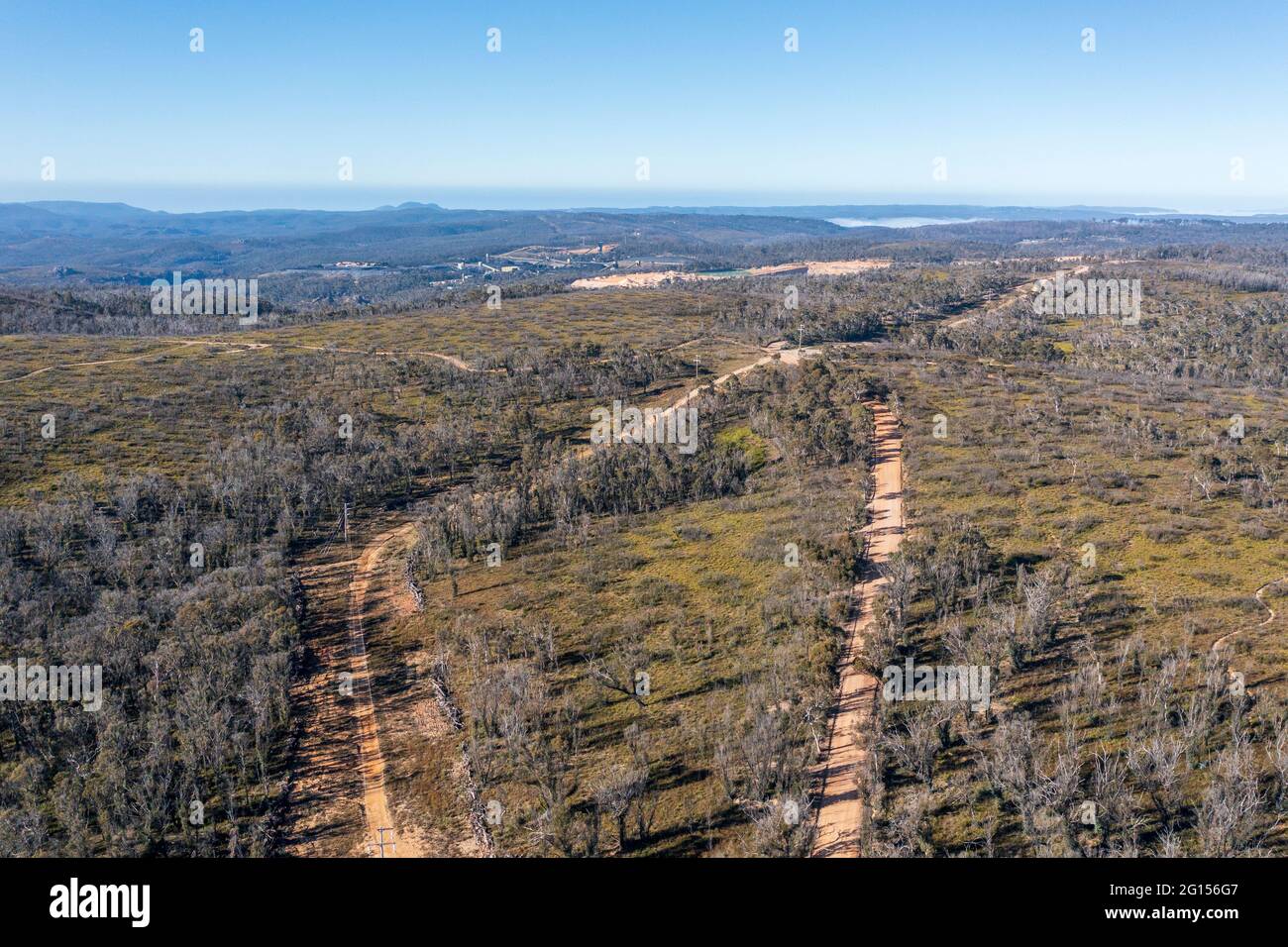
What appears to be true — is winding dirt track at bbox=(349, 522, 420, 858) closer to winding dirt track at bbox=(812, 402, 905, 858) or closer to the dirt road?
the dirt road

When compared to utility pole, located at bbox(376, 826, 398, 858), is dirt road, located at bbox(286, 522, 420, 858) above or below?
above

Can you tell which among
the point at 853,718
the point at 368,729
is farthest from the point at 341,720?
the point at 853,718

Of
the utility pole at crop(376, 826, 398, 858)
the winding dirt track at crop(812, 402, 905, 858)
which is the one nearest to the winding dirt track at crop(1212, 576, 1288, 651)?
the winding dirt track at crop(812, 402, 905, 858)

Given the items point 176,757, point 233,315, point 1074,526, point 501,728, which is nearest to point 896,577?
point 1074,526

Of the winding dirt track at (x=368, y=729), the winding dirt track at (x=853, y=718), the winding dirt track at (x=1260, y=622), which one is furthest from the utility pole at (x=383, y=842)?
the winding dirt track at (x=1260, y=622)

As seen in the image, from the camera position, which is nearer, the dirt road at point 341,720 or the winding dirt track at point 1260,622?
the dirt road at point 341,720

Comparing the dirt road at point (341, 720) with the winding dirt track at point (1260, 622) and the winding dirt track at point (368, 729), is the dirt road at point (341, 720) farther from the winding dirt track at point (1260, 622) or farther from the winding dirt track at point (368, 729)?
the winding dirt track at point (1260, 622)
